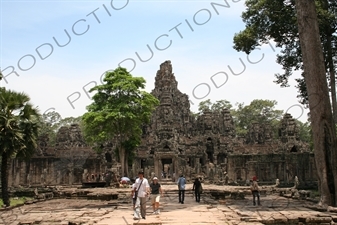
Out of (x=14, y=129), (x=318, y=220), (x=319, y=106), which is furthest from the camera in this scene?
(x=14, y=129)

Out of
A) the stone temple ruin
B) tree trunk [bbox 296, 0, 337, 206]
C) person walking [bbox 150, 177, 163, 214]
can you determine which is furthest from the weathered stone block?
the stone temple ruin

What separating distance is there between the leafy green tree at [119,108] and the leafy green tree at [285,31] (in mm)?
12992

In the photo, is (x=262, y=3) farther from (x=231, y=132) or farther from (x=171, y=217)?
(x=231, y=132)

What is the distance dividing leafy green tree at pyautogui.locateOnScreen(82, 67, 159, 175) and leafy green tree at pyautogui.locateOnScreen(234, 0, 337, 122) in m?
13.0

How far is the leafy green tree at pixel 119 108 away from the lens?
3105 centimetres

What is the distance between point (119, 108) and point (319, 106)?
786 inches

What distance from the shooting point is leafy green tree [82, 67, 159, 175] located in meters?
31.0

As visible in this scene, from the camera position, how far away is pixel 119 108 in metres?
31.0

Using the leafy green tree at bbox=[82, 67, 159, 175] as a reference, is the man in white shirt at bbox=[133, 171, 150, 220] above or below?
below

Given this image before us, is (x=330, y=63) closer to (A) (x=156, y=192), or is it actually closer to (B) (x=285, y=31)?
(B) (x=285, y=31)

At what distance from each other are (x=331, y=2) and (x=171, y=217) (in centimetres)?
1596

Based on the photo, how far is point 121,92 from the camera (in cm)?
3281

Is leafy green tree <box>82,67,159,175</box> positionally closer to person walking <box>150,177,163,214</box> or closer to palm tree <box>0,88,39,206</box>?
palm tree <box>0,88,39,206</box>

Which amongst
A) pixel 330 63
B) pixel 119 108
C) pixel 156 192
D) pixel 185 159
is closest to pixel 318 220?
pixel 156 192
